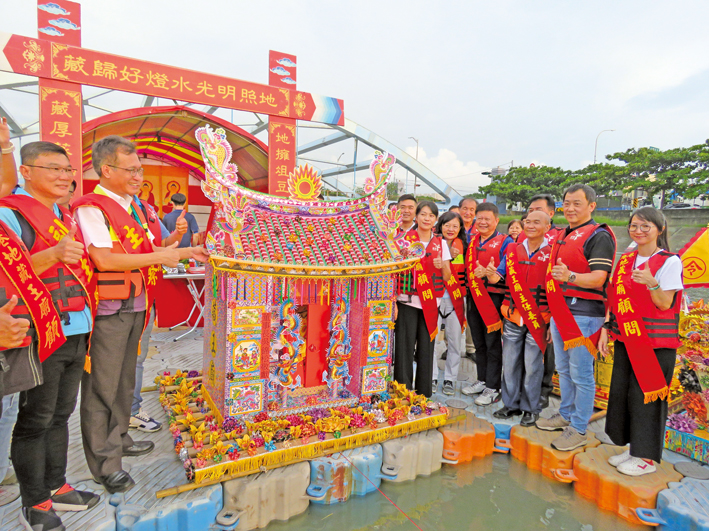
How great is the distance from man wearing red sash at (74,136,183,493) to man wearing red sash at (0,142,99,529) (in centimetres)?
12

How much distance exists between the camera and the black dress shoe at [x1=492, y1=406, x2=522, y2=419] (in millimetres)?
3763

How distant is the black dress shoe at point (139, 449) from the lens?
290cm

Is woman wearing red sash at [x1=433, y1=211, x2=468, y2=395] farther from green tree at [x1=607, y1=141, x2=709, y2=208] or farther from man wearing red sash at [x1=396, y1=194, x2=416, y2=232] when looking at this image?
green tree at [x1=607, y1=141, x2=709, y2=208]

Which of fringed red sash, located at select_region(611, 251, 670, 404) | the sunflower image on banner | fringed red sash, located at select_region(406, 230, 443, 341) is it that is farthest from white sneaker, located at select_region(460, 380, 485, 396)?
the sunflower image on banner

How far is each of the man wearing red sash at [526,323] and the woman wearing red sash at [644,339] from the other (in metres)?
0.60

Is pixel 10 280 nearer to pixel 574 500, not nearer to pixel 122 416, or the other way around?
pixel 122 416

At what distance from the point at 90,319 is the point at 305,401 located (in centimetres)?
187

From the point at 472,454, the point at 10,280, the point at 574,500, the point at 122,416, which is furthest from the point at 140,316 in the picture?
the point at 574,500

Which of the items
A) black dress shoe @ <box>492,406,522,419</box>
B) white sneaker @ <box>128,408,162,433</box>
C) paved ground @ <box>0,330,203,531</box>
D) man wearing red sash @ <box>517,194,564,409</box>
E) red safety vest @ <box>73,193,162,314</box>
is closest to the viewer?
paved ground @ <box>0,330,203,531</box>

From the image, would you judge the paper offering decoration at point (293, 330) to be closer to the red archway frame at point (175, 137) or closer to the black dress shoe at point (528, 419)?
the black dress shoe at point (528, 419)

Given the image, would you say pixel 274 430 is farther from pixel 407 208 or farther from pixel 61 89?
pixel 61 89

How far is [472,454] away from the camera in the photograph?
3.48m

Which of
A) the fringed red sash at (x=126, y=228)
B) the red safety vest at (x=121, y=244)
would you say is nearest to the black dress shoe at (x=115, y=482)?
the fringed red sash at (x=126, y=228)

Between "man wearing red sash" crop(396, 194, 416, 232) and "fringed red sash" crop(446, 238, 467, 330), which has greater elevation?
"man wearing red sash" crop(396, 194, 416, 232)
